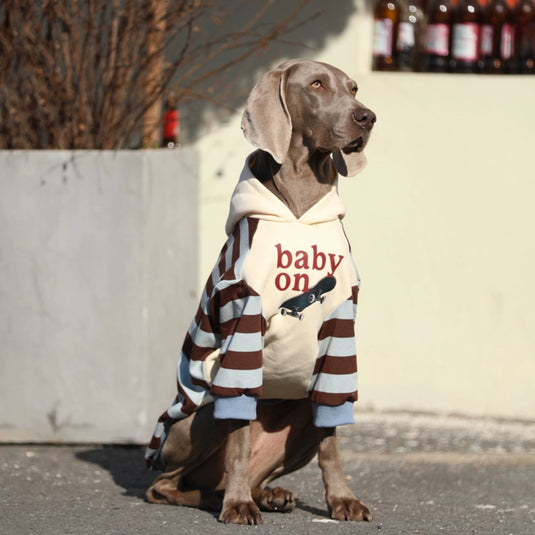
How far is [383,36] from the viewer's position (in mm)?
6301

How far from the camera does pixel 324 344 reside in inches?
161

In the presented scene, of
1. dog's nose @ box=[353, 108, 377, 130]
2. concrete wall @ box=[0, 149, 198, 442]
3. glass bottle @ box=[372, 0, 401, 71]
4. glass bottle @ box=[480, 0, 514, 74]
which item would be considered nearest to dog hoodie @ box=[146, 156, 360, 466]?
dog's nose @ box=[353, 108, 377, 130]

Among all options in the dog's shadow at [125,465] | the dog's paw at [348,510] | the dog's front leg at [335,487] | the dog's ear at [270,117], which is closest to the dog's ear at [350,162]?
the dog's ear at [270,117]

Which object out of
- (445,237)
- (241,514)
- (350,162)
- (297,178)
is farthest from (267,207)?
(445,237)

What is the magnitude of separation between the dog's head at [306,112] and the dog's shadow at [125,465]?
60.6 inches

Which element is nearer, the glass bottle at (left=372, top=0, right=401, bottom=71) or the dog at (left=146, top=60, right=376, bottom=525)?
the dog at (left=146, top=60, right=376, bottom=525)

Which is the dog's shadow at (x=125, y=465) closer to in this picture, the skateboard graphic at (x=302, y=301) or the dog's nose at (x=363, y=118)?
the skateboard graphic at (x=302, y=301)

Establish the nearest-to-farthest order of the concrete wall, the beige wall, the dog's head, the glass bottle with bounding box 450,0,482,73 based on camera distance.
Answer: the dog's head
the concrete wall
the beige wall
the glass bottle with bounding box 450,0,482,73

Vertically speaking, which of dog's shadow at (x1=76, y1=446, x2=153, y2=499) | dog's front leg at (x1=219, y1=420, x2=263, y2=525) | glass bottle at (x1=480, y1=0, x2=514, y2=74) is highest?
glass bottle at (x1=480, y1=0, x2=514, y2=74)

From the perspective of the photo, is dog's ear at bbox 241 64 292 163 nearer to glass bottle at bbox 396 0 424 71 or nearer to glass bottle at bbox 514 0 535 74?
glass bottle at bbox 396 0 424 71

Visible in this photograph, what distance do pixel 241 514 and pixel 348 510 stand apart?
0.38 meters

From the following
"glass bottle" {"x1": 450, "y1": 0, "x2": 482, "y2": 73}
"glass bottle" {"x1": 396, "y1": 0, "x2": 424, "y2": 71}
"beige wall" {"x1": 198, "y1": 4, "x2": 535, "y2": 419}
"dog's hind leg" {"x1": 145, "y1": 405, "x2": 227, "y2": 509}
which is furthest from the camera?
"glass bottle" {"x1": 396, "y1": 0, "x2": 424, "y2": 71}

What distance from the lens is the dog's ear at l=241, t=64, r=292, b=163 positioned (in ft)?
13.4

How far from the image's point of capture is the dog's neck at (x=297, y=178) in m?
4.12
